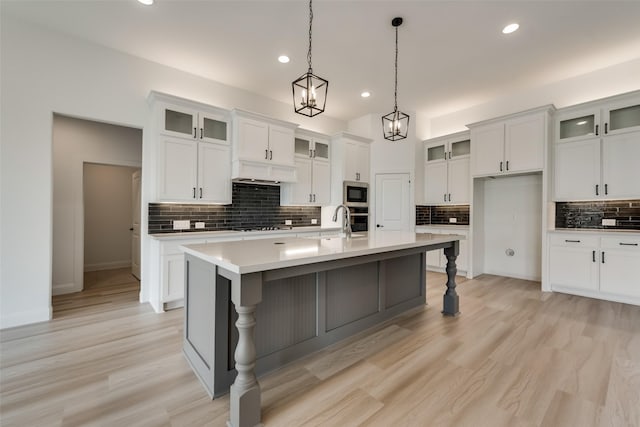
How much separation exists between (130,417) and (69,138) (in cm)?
425

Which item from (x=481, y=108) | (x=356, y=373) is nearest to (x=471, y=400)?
(x=356, y=373)

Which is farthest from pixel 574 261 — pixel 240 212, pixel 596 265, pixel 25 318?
pixel 25 318

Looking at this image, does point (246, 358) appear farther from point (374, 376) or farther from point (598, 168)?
point (598, 168)

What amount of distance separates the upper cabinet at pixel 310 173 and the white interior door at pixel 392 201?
113 cm

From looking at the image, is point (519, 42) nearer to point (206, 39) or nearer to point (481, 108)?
point (481, 108)

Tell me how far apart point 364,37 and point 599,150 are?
354cm

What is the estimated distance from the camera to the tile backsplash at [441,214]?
5.42m

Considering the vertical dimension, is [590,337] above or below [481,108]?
below

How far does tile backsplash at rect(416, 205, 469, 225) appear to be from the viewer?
17.8 ft

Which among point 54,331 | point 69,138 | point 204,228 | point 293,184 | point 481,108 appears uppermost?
point 481,108

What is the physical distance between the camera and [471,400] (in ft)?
5.60

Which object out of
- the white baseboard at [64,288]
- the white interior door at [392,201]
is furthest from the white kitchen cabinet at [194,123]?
the white interior door at [392,201]

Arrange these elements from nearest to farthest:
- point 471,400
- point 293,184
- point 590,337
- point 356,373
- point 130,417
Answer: point 130,417 → point 471,400 → point 356,373 → point 590,337 → point 293,184

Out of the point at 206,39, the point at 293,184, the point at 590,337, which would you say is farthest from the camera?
the point at 293,184
